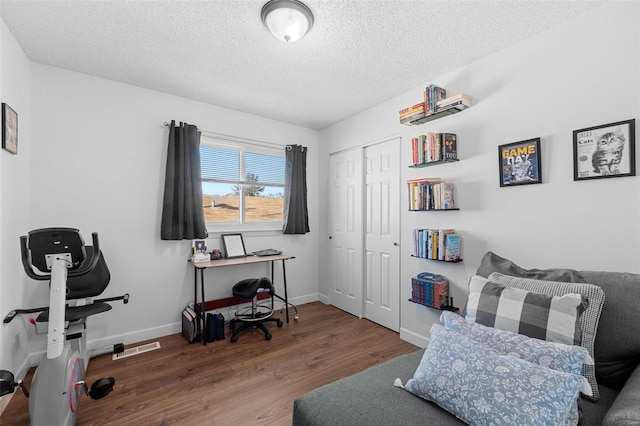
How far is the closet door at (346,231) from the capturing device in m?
3.61

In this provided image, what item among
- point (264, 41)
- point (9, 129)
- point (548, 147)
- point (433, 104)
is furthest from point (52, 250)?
point (548, 147)

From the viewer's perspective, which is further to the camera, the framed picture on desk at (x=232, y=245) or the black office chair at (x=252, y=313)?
the framed picture on desk at (x=232, y=245)

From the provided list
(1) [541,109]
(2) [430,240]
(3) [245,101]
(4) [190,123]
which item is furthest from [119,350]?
(1) [541,109]

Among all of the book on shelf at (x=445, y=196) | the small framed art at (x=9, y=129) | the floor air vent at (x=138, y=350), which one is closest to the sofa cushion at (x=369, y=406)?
the book on shelf at (x=445, y=196)

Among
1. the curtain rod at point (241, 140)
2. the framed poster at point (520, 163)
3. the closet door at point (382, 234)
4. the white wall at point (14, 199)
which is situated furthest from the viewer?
the curtain rod at point (241, 140)

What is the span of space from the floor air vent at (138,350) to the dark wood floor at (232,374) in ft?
0.21

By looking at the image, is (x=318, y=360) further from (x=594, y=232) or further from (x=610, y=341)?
(x=594, y=232)

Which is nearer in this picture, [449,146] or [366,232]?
[449,146]

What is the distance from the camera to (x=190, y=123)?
Answer: 3197 mm

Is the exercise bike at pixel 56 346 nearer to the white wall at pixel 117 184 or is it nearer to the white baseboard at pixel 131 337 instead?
the white wall at pixel 117 184

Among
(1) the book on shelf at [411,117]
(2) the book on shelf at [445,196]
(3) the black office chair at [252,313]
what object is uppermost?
(1) the book on shelf at [411,117]

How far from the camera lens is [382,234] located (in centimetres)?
333

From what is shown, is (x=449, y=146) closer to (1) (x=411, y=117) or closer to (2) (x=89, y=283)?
(1) (x=411, y=117)

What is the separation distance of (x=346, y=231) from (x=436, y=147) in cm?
167
